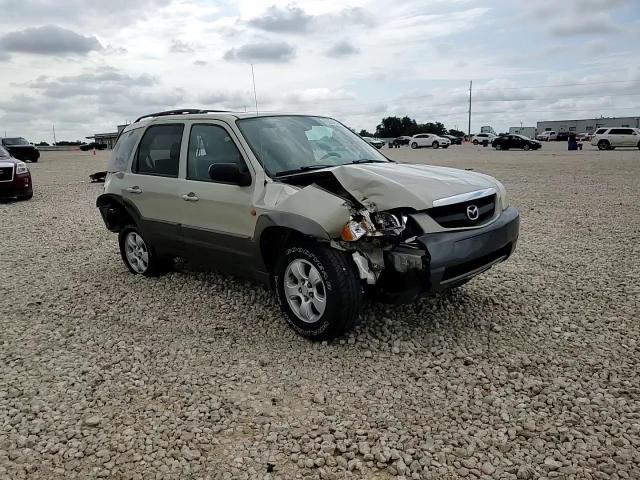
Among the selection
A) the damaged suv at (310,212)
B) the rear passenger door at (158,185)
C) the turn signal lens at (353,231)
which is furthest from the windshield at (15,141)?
the turn signal lens at (353,231)

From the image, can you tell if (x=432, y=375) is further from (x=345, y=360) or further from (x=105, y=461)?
(x=105, y=461)

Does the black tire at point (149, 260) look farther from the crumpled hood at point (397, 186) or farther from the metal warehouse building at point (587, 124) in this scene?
the metal warehouse building at point (587, 124)

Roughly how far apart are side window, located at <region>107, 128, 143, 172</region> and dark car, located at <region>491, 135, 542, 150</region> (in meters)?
40.0

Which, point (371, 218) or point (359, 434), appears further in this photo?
point (371, 218)

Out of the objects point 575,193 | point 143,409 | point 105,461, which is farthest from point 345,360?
point 575,193

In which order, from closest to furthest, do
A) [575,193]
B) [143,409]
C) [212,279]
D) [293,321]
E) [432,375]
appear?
[143,409], [432,375], [293,321], [212,279], [575,193]

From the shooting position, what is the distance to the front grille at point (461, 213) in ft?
12.9

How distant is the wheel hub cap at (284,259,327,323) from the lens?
4.09m

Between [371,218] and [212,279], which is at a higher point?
[371,218]

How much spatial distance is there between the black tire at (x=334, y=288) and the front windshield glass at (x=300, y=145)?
87 centimetres

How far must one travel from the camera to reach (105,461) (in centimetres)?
290

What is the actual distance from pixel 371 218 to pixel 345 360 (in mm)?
1067

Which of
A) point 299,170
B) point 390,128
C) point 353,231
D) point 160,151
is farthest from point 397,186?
point 390,128

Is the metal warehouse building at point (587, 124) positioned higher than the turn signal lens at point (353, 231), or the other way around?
the metal warehouse building at point (587, 124)
